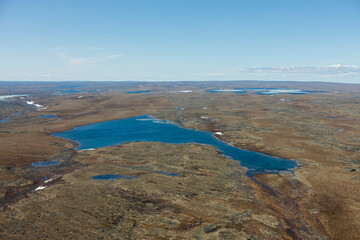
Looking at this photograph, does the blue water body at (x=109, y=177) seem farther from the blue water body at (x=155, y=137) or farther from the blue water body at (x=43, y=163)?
the blue water body at (x=155, y=137)

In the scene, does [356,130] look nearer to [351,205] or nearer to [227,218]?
[351,205]

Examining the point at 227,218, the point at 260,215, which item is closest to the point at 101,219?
the point at 227,218

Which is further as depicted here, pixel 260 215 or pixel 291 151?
pixel 291 151

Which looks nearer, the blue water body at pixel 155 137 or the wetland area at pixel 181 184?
the wetland area at pixel 181 184

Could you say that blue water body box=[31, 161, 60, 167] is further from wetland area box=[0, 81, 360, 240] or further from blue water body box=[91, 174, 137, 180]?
blue water body box=[91, 174, 137, 180]

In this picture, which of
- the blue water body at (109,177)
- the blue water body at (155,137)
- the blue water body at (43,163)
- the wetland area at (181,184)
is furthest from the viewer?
the blue water body at (155,137)

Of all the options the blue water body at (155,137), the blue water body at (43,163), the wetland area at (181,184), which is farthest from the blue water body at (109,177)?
the blue water body at (155,137)

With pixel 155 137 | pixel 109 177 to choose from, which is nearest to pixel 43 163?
pixel 109 177

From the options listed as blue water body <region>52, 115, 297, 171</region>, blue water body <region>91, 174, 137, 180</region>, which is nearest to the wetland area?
blue water body <region>91, 174, 137, 180</region>
